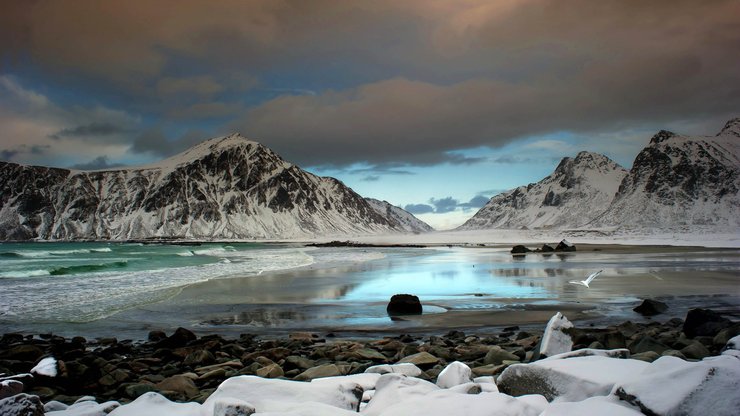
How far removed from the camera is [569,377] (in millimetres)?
6008

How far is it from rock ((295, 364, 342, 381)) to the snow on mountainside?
171 meters

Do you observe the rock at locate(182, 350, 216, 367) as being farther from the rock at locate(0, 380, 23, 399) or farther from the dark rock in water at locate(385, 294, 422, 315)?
the dark rock in water at locate(385, 294, 422, 315)

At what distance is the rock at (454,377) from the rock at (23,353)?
354 inches

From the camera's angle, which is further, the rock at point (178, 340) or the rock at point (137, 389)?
the rock at point (178, 340)

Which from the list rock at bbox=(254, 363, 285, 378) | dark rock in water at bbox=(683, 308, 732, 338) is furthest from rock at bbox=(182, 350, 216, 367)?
dark rock in water at bbox=(683, 308, 732, 338)

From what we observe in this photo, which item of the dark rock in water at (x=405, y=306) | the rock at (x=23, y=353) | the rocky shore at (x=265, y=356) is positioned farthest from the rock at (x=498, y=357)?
the rock at (x=23, y=353)

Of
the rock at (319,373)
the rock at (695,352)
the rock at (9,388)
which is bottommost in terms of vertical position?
the rock at (319,373)

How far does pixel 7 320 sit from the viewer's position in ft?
56.9

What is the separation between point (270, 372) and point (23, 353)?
6242mm

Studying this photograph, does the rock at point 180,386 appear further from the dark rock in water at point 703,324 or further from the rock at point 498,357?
the dark rock in water at point 703,324

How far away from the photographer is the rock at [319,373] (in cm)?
845

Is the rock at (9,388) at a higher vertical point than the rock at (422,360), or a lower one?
higher

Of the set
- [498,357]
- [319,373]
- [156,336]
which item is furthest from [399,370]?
[156,336]

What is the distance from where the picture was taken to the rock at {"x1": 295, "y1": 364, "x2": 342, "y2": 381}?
27.7 feet
